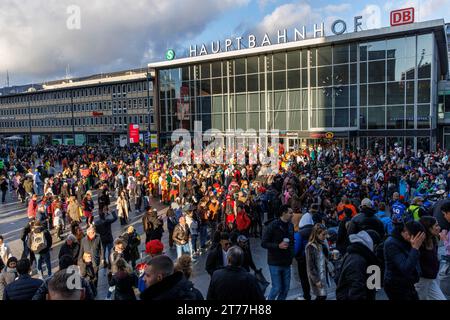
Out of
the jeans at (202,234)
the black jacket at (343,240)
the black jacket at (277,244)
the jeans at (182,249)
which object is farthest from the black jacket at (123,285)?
the jeans at (202,234)

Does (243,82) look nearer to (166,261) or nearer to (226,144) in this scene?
(226,144)

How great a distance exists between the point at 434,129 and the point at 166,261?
3398 cm

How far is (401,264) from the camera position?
4484 millimetres

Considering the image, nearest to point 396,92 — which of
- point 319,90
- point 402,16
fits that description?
point 402,16

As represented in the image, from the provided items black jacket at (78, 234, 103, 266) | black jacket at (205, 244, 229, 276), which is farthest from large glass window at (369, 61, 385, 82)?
black jacket at (78, 234, 103, 266)

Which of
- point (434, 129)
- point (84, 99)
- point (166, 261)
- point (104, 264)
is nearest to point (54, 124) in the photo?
point (84, 99)

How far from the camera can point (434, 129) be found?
32406 mm

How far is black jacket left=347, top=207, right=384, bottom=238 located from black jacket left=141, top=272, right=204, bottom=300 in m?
4.29

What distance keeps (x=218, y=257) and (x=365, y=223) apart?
2.82m

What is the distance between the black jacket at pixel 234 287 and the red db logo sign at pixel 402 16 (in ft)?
107

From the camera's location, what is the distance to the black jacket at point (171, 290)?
11.6 feet
